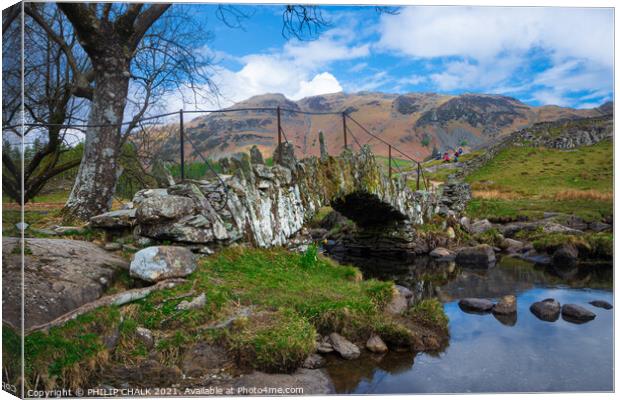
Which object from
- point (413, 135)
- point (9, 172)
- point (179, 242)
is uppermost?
point (413, 135)

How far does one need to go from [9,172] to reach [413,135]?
1543 centimetres

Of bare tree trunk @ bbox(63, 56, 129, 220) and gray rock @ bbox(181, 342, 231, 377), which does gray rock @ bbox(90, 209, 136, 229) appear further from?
gray rock @ bbox(181, 342, 231, 377)

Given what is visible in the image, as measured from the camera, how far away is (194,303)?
21.3ft

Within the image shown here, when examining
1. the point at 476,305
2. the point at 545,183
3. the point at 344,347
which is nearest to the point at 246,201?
the point at 344,347

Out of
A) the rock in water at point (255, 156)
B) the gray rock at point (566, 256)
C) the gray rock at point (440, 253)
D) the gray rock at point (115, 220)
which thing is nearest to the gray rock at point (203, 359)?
the gray rock at point (115, 220)

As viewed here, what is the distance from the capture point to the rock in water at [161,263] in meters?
6.70

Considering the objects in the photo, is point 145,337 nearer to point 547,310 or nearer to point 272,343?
point 272,343

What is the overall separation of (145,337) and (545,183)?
1262 cm

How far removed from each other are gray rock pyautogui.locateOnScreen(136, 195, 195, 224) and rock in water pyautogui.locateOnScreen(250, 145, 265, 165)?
2.07 m

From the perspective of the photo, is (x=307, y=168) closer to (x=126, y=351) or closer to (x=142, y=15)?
(x=142, y=15)

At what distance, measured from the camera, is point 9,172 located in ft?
16.1

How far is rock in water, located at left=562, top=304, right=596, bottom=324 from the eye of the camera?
9164 millimetres

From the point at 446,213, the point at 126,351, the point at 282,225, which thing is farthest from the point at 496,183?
the point at 126,351

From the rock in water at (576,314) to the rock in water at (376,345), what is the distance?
14.4ft
